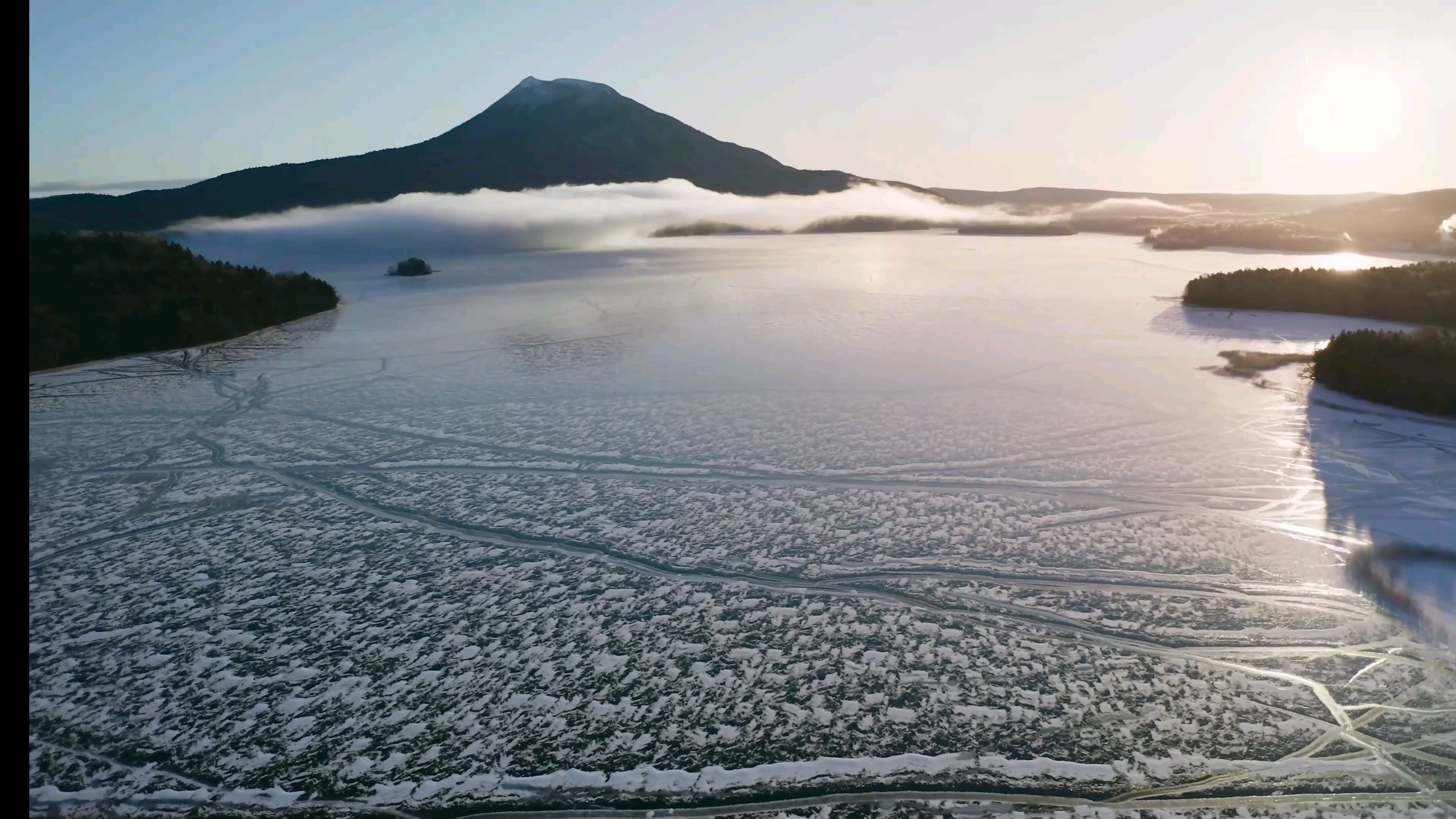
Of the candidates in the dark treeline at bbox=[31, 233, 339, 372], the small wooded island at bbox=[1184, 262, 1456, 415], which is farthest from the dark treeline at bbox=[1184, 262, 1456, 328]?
the dark treeline at bbox=[31, 233, 339, 372]

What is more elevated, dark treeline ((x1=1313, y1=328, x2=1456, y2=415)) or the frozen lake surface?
dark treeline ((x1=1313, y1=328, x2=1456, y2=415))

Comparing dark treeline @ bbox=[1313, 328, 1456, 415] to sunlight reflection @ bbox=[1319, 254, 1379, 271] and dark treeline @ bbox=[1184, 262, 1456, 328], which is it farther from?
sunlight reflection @ bbox=[1319, 254, 1379, 271]

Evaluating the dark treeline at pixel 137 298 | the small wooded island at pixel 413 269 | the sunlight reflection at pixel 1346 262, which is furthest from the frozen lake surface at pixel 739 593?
the small wooded island at pixel 413 269

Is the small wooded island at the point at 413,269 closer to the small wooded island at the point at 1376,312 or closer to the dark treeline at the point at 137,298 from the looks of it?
the dark treeline at the point at 137,298

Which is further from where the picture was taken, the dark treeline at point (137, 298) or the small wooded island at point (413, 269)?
the small wooded island at point (413, 269)

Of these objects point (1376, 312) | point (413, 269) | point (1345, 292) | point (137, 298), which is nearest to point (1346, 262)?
point (1345, 292)

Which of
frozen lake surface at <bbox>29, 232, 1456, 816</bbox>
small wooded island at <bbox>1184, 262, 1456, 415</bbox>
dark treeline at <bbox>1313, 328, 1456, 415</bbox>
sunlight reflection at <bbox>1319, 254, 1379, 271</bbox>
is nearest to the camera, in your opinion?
frozen lake surface at <bbox>29, 232, 1456, 816</bbox>

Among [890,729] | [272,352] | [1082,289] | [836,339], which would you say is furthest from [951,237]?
[890,729]

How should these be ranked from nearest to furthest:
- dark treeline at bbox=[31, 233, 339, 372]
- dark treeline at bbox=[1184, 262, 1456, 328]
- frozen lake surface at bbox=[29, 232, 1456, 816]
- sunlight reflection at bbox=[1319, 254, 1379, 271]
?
frozen lake surface at bbox=[29, 232, 1456, 816], dark treeline at bbox=[31, 233, 339, 372], dark treeline at bbox=[1184, 262, 1456, 328], sunlight reflection at bbox=[1319, 254, 1379, 271]
